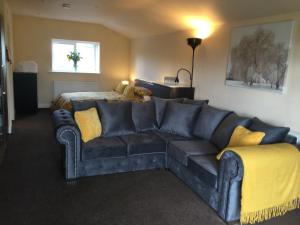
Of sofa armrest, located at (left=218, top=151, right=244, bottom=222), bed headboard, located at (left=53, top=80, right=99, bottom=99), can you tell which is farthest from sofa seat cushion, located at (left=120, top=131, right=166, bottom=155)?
bed headboard, located at (left=53, top=80, right=99, bottom=99)

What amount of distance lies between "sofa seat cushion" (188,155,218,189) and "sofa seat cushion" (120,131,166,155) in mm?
658

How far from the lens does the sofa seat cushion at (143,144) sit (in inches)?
134

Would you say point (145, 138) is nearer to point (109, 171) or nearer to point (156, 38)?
point (109, 171)

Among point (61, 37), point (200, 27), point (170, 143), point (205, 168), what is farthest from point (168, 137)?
point (61, 37)

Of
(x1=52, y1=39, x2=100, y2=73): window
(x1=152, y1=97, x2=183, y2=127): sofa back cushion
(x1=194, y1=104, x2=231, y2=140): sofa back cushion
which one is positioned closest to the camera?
(x1=194, y1=104, x2=231, y2=140): sofa back cushion

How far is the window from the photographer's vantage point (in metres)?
7.64

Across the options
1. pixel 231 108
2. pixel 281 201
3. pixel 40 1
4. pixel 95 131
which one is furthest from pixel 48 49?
pixel 281 201

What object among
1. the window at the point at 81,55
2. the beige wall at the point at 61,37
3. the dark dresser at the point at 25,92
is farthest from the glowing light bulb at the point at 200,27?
the dark dresser at the point at 25,92

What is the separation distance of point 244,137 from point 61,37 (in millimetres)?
6285

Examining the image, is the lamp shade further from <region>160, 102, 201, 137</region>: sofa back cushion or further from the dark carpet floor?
the dark carpet floor

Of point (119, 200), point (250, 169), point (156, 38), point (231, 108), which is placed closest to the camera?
point (250, 169)

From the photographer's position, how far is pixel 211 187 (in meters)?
2.67

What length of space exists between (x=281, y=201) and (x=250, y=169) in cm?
59

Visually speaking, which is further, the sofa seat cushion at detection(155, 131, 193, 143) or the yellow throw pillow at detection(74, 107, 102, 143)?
the sofa seat cushion at detection(155, 131, 193, 143)
